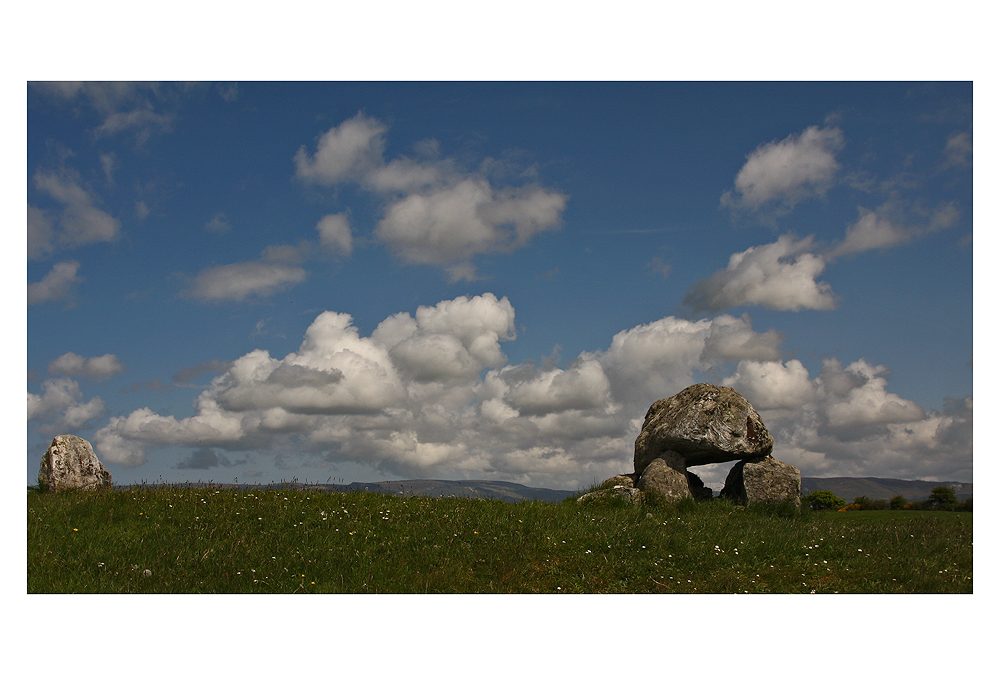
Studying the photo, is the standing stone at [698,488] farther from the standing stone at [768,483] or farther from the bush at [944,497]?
the bush at [944,497]

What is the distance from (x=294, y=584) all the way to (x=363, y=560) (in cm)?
138

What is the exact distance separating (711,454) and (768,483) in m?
1.85

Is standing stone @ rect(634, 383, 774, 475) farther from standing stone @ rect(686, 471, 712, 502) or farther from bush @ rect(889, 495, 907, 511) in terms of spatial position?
bush @ rect(889, 495, 907, 511)

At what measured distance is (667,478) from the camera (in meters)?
19.8

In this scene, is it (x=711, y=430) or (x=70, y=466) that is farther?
(x=711, y=430)

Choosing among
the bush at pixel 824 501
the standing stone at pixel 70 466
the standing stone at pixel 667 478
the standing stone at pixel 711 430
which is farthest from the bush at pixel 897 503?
the standing stone at pixel 70 466

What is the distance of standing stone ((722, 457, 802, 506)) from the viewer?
19.4 m

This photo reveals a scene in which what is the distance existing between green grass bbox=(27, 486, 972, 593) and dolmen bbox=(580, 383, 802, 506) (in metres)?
3.25

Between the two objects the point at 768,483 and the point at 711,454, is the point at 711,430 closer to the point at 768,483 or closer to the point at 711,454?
the point at 711,454

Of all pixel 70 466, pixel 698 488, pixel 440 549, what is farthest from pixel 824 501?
pixel 70 466

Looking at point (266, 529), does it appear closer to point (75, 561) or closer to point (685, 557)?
point (75, 561)

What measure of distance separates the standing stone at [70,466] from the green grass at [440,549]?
1.79 m

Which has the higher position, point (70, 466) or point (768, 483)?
point (70, 466)

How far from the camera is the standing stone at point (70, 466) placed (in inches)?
671
